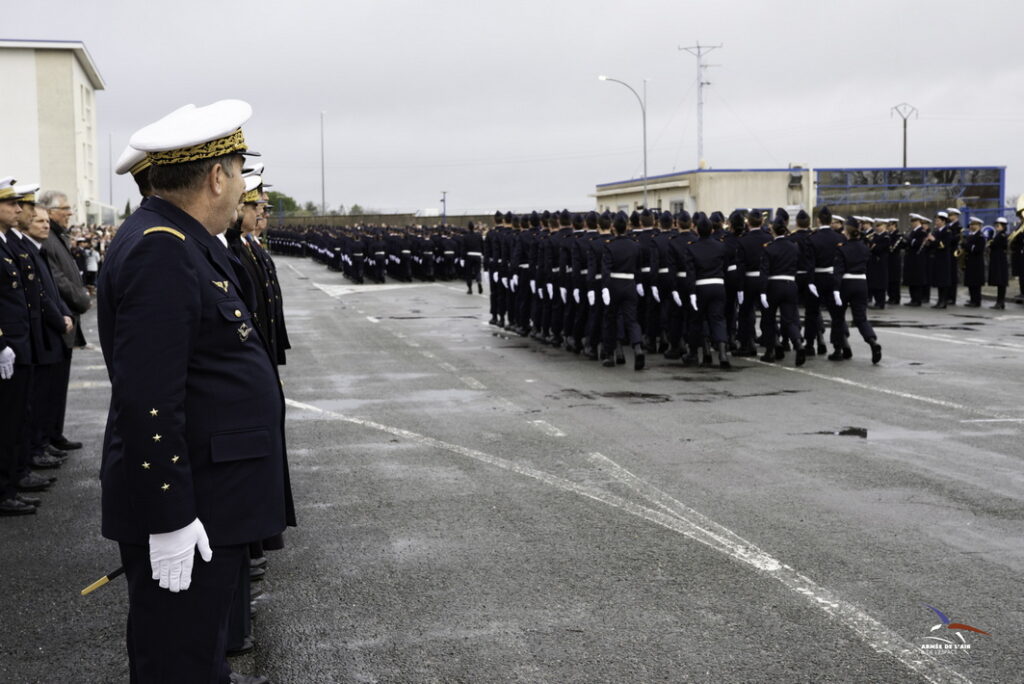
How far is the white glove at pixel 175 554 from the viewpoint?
2.97 metres

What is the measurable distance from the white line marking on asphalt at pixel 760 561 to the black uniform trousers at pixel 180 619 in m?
2.79

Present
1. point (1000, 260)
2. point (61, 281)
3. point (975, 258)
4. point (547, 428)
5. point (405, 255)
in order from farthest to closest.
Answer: point (405, 255) < point (975, 258) < point (1000, 260) < point (547, 428) < point (61, 281)

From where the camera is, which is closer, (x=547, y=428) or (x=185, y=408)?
(x=185, y=408)

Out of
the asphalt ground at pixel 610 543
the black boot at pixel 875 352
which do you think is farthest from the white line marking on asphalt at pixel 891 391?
the black boot at pixel 875 352

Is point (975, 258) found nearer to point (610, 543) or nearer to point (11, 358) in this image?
point (610, 543)

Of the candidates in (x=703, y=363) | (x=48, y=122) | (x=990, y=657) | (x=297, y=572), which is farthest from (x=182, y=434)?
(x=48, y=122)

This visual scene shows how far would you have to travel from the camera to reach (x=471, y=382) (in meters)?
13.2

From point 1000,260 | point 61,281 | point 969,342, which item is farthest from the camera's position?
point 1000,260

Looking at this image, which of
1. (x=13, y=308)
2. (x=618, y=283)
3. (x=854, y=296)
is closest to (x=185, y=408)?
(x=13, y=308)

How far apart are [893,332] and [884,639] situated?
1543 centimetres

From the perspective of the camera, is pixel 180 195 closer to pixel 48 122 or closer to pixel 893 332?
pixel 893 332

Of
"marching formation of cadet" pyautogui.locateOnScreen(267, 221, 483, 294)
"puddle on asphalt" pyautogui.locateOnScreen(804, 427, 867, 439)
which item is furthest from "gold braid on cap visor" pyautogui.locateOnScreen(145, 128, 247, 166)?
"marching formation of cadet" pyautogui.locateOnScreen(267, 221, 483, 294)

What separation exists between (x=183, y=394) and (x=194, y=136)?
726mm

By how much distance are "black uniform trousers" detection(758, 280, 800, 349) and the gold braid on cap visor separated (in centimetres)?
1274
